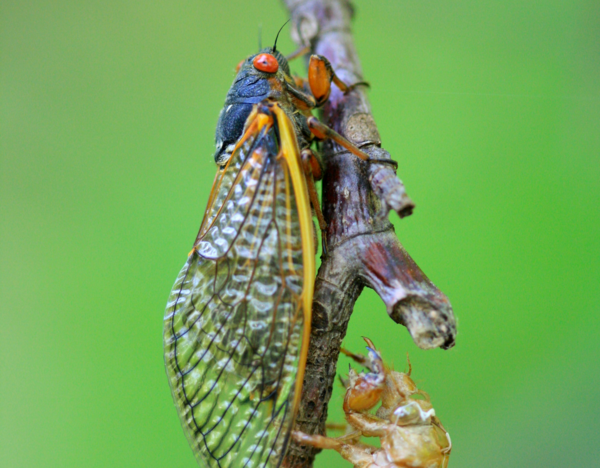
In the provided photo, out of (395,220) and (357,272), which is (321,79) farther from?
(395,220)

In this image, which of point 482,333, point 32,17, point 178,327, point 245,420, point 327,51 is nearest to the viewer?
point 245,420

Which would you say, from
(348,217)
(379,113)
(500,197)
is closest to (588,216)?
(500,197)

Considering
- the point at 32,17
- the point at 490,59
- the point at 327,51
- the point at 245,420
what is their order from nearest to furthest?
the point at 245,420, the point at 327,51, the point at 490,59, the point at 32,17

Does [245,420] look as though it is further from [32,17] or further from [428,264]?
[32,17]

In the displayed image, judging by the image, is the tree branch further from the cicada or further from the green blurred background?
the green blurred background

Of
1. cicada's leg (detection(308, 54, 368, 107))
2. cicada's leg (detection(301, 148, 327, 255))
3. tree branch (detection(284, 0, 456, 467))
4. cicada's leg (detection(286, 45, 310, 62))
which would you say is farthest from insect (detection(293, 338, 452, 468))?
cicada's leg (detection(286, 45, 310, 62))

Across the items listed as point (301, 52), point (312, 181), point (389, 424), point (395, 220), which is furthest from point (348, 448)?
point (301, 52)
